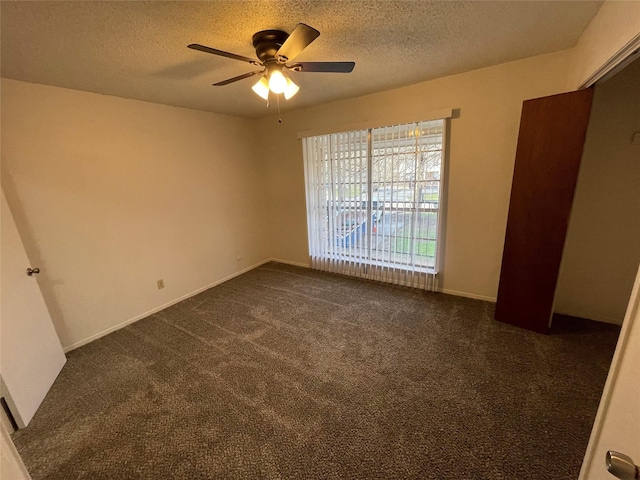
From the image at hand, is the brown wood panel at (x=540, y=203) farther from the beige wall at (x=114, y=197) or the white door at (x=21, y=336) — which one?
the white door at (x=21, y=336)

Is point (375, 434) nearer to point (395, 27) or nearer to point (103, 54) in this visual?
point (395, 27)

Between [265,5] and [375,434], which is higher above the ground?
[265,5]

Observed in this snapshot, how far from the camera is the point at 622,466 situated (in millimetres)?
534

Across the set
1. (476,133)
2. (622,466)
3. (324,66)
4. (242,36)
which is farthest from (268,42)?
(622,466)

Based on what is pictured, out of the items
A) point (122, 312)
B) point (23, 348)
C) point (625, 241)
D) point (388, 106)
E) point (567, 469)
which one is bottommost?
point (567, 469)

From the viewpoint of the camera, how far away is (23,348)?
69.8 inches

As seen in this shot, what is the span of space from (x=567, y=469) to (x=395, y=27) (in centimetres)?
266

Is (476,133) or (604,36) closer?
(604,36)

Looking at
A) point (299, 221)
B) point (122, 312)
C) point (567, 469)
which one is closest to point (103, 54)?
point (122, 312)

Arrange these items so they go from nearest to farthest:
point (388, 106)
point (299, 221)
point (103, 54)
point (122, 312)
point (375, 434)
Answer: point (375, 434), point (103, 54), point (122, 312), point (388, 106), point (299, 221)

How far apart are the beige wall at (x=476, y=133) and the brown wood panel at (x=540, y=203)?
15.4 inches

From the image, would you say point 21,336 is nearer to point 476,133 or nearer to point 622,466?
point 622,466

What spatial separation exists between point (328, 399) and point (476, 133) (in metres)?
2.78

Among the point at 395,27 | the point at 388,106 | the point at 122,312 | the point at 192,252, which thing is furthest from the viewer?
the point at 192,252
